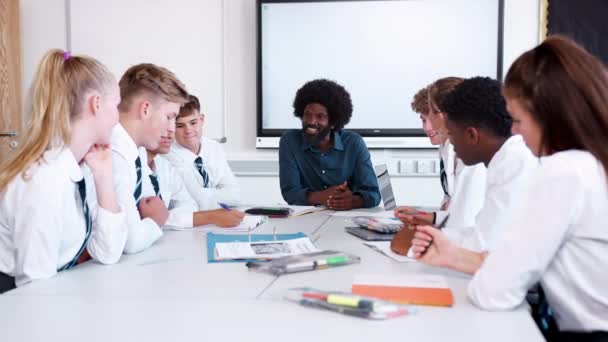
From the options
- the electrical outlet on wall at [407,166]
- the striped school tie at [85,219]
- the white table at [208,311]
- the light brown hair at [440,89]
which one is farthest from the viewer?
the electrical outlet on wall at [407,166]

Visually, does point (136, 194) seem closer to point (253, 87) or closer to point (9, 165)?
point (9, 165)

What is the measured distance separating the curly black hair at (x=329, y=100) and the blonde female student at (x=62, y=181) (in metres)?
1.91

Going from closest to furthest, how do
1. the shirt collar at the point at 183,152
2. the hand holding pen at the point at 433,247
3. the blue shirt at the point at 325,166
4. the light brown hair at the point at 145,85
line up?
the hand holding pen at the point at 433,247 < the light brown hair at the point at 145,85 < the shirt collar at the point at 183,152 < the blue shirt at the point at 325,166

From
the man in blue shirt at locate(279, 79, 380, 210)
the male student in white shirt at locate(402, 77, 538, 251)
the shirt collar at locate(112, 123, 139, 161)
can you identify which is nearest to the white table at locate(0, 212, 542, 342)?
the male student in white shirt at locate(402, 77, 538, 251)

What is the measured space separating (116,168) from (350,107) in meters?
1.96

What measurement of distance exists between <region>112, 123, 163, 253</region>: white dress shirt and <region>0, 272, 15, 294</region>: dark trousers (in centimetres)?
35

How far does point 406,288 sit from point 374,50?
3.09 metres

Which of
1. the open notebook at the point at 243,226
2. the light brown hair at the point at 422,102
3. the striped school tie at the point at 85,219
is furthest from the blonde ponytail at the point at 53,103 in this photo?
the light brown hair at the point at 422,102

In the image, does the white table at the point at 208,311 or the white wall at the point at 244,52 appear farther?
the white wall at the point at 244,52

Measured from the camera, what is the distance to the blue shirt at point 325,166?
356 cm

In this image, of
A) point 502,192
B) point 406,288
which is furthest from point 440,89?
point 406,288

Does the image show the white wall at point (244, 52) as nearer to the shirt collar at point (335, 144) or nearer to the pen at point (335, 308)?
the shirt collar at point (335, 144)

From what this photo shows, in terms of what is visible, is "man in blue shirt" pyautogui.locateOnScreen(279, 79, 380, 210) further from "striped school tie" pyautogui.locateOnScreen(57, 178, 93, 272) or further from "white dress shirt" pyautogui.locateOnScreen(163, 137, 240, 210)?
"striped school tie" pyautogui.locateOnScreen(57, 178, 93, 272)

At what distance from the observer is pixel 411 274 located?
169 cm
